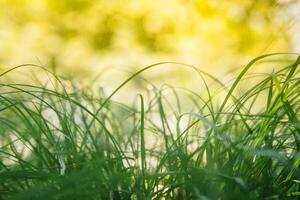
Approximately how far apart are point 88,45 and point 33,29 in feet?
1.98

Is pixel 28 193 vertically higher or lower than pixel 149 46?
lower

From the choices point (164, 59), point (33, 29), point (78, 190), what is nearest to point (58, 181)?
point (78, 190)

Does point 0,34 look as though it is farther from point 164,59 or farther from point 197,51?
point 197,51

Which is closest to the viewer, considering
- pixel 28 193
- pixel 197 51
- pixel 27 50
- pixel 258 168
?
pixel 28 193

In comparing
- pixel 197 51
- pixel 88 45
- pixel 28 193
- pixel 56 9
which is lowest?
pixel 28 193

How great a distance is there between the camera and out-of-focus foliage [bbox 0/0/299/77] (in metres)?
4.75

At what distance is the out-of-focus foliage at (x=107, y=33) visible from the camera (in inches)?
187

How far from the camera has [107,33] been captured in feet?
17.5

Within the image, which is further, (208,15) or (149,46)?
(149,46)

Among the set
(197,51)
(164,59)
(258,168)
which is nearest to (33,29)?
(164,59)

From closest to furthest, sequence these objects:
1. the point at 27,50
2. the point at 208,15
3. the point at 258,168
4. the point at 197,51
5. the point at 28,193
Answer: the point at 28,193 < the point at 258,168 < the point at 208,15 < the point at 197,51 < the point at 27,50

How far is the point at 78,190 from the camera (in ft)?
2.36

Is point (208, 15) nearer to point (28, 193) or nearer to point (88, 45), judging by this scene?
point (88, 45)

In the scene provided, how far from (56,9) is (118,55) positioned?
827 millimetres
